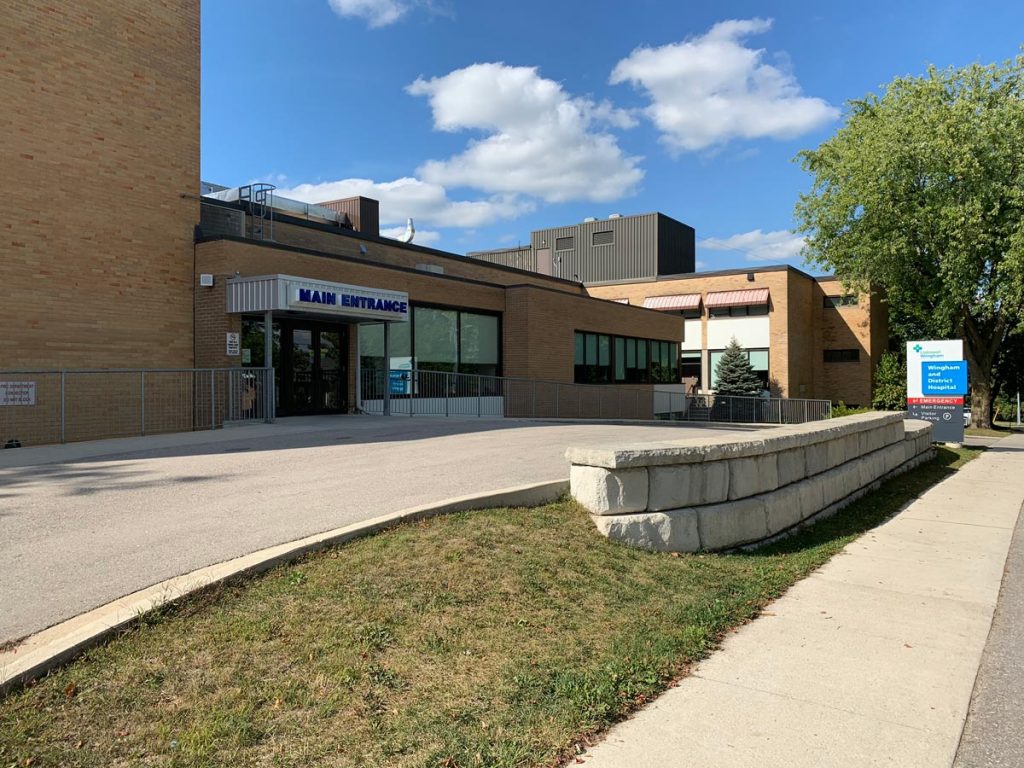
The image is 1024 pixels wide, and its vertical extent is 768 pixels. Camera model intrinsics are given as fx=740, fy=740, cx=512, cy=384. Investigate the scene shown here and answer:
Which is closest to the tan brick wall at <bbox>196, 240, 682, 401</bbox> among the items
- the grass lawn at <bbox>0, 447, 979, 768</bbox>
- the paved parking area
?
the paved parking area

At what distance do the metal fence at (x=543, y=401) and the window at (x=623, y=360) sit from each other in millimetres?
459

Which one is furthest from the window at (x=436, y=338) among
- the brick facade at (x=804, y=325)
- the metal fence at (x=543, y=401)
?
the brick facade at (x=804, y=325)

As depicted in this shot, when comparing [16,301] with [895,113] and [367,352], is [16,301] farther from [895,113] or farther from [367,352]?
[895,113]

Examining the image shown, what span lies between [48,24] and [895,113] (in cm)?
2908

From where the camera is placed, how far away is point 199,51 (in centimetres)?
1652

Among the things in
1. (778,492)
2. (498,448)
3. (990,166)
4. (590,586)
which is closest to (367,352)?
(498,448)

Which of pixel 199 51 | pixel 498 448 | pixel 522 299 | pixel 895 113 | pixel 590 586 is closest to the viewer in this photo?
pixel 590 586

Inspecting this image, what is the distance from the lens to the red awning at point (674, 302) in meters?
42.2

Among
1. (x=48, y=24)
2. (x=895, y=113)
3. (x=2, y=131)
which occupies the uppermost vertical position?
(x=895, y=113)

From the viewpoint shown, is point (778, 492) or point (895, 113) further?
point (895, 113)

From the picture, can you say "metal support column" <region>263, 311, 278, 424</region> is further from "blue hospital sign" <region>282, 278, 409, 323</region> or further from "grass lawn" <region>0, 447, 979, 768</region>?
"grass lawn" <region>0, 447, 979, 768</region>

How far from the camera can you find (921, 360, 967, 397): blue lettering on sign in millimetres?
18812

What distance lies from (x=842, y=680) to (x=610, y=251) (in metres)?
46.1

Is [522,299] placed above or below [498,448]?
above
